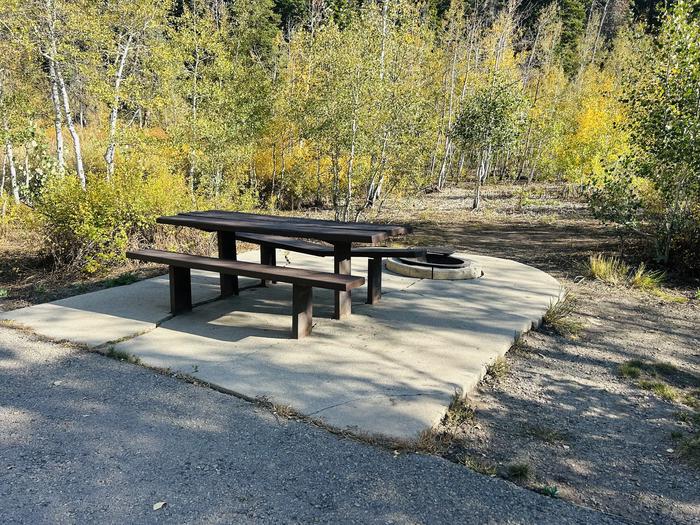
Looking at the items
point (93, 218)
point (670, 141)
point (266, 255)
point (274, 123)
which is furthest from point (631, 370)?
point (274, 123)

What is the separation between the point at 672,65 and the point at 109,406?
7.23 meters

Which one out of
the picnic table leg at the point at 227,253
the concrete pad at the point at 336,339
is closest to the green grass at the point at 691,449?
the concrete pad at the point at 336,339

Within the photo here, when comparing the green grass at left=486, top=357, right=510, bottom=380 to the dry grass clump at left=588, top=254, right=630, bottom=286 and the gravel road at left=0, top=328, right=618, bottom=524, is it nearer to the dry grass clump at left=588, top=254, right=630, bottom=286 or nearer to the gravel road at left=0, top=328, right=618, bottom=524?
the gravel road at left=0, top=328, right=618, bottom=524

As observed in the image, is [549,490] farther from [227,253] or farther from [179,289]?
[227,253]

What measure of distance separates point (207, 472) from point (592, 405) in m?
2.24

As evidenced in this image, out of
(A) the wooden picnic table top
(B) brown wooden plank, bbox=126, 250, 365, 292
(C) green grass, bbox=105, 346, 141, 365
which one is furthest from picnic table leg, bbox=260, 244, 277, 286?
(C) green grass, bbox=105, 346, 141, 365

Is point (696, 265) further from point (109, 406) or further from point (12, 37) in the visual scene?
point (12, 37)

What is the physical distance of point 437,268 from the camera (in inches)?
230

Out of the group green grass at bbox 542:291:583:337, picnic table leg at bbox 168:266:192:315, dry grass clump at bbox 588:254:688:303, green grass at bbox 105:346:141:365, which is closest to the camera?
green grass at bbox 105:346:141:365

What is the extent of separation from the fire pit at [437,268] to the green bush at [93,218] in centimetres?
318

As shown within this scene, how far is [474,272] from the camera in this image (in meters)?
5.87

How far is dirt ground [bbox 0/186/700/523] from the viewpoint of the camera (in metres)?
2.23

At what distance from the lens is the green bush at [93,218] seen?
19.1ft

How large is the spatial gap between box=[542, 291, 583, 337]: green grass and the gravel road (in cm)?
252
